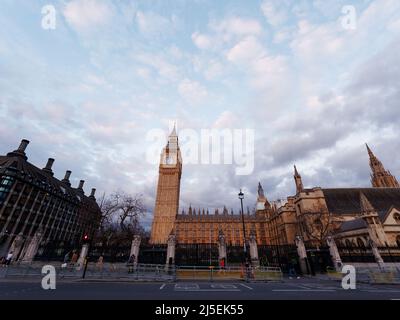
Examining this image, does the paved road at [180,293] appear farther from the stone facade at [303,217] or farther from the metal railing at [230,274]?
the stone facade at [303,217]

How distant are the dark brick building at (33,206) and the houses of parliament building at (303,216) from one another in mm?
30416

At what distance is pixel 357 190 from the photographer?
6150cm

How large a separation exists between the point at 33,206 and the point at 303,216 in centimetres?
6853

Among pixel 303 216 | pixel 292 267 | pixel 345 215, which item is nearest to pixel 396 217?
pixel 345 215

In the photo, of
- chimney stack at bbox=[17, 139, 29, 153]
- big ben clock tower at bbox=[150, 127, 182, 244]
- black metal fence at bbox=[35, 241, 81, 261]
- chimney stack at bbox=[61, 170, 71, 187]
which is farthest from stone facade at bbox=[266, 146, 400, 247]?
chimney stack at bbox=[61, 170, 71, 187]

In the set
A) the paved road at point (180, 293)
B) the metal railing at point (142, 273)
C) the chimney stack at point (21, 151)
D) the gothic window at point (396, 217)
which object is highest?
the chimney stack at point (21, 151)

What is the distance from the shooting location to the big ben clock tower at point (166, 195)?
282ft

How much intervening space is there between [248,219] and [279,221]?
22364 mm

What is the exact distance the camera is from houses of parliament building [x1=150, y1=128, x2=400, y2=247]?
3812 cm
